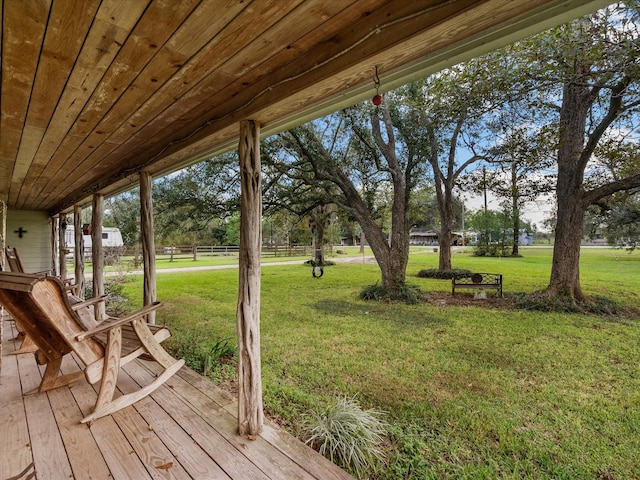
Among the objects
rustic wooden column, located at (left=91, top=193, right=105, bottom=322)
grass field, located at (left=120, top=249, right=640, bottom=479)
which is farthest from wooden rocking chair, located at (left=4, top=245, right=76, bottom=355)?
grass field, located at (left=120, top=249, right=640, bottom=479)

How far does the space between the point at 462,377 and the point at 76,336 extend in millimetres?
3578

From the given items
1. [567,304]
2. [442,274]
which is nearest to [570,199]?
[567,304]

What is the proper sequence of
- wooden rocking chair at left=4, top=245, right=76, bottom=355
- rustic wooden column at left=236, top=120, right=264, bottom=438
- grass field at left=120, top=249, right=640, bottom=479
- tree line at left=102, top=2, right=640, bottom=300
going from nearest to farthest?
rustic wooden column at left=236, top=120, right=264, bottom=438, grass field at left=120, top=249, right=640, bottom=479, wooden rocking chair at left=4, top=245, right=76, bottom=355, tree line at left=102, top=2, right=640, bottom=300

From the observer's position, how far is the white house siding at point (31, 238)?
26.3 ft

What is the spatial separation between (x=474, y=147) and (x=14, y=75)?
392 inches

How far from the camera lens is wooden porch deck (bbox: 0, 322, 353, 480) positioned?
1.69 m

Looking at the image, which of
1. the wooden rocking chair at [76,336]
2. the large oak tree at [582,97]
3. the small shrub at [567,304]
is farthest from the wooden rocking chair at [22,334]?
the small shrub at [567,304]

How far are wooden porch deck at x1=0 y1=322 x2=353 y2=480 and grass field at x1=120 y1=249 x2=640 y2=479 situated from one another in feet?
2.02

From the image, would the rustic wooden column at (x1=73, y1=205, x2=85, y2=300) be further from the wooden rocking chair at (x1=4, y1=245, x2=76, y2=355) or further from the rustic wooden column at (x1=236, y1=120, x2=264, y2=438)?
the rustic wooden column at (x1=236, y1=120, x2=264, y2=438)

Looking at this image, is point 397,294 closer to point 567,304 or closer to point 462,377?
point 567,304

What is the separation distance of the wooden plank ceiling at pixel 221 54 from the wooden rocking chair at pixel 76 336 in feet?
3.75

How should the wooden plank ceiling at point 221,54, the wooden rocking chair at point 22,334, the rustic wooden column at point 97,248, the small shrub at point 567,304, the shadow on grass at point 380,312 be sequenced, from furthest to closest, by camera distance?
the small shrub at point 567,304 → the shadow on grass at point 380,312 → the rustic wooden column at point 97,248 → the wooden rocking chair at point 22,334 → the wooden plank ceiling at point 221,54

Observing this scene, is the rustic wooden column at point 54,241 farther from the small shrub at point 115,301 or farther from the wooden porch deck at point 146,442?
the wooden porch deck at point 146,442

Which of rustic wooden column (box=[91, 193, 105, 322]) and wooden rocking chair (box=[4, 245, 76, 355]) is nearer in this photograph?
wooden rocking chair (box=[4, 245, 76, 355])
